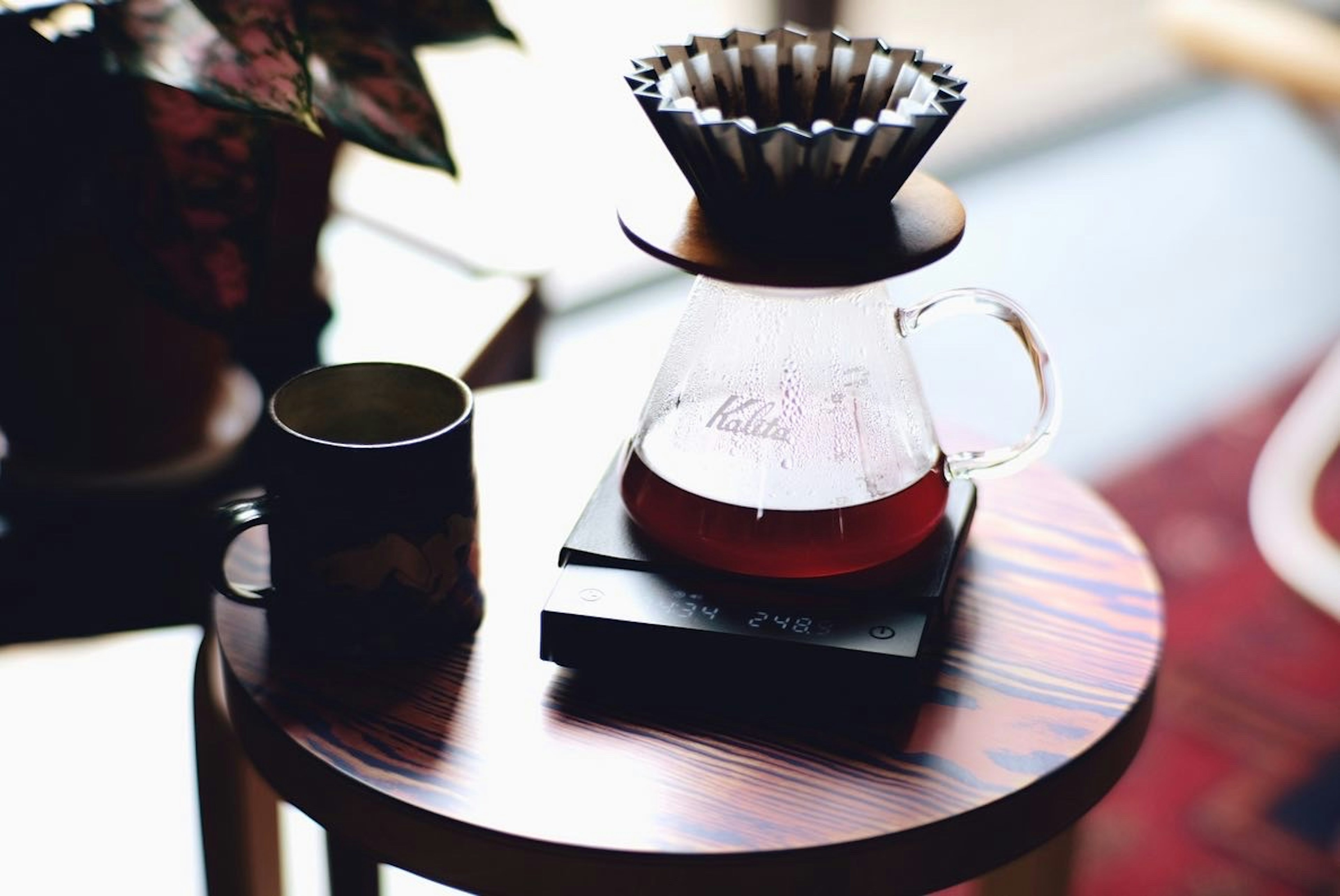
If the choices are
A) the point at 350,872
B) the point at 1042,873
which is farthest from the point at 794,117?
the point at 350,872

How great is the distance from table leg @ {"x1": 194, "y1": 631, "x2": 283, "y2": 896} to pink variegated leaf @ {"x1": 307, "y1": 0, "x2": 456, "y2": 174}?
10.2 inches

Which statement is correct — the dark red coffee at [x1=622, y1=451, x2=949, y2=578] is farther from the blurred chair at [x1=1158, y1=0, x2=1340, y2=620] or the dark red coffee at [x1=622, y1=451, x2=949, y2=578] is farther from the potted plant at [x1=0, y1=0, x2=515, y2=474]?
the blurred chair at [x1=1158, y1=0, x2=1340, y2=620]

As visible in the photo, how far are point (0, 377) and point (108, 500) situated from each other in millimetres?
89

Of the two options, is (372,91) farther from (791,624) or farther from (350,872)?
(350,872)

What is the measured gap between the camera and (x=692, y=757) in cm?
62

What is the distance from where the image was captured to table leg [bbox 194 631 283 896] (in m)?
0.75

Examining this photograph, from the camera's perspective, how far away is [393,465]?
2.05 feet

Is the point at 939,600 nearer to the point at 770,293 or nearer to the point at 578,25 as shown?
the point at 770,293

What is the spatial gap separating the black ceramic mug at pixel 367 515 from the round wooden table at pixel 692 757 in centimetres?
2

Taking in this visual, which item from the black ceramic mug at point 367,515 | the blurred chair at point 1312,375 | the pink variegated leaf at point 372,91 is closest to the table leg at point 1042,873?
the black ceramic mug at point 367,515

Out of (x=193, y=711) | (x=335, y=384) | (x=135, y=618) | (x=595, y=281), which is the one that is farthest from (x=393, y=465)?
(x=595, y=281)

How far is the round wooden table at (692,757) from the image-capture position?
1.92ft

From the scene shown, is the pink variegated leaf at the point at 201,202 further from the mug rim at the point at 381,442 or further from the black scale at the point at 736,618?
the black scale at the point at 736,618

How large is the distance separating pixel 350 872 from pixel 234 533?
1.11 feet
